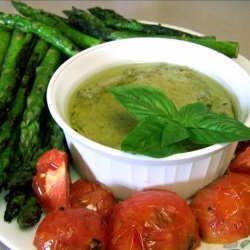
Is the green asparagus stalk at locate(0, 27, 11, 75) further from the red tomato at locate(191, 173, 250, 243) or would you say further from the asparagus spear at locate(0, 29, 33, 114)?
the red tomato at locate(191, 173, 250, 243)

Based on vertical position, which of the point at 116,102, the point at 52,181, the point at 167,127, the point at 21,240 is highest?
the point at 167,127

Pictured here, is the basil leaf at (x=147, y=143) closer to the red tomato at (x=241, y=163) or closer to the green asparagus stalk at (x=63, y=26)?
the red tomato at (x=241, y=163)

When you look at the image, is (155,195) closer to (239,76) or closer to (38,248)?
(38,248)

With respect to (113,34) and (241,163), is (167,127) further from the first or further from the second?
(113,34)

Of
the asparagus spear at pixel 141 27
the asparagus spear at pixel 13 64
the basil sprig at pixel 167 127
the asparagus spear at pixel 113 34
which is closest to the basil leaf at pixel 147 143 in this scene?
the basil sprig at pixel 167 127

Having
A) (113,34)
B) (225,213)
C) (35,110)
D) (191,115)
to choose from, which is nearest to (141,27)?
(113,34)
